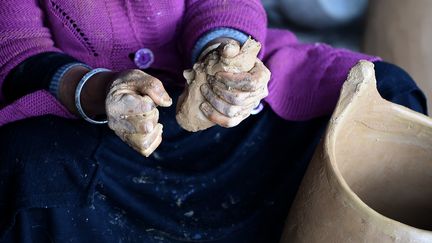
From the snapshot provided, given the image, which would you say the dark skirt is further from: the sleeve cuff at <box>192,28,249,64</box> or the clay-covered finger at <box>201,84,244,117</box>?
the clay-covered finger at <box>201,84,244,117</box>

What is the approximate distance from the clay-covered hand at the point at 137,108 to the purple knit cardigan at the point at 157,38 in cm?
22

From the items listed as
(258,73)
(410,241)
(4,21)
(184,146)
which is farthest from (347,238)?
(4,21)

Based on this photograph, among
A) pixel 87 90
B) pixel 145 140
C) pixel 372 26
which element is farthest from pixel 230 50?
pixel 372 26

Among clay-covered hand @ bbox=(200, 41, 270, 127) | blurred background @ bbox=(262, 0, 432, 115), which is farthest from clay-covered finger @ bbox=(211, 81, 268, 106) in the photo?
blurred background @ bbox=(262, 0, 432, 115)

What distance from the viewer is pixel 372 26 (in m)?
1.52

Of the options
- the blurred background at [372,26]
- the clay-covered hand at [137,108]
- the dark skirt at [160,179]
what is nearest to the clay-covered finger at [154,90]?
the clay-covered hand at [137,108]

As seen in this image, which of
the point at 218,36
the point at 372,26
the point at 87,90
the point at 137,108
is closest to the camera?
the point at 137,108

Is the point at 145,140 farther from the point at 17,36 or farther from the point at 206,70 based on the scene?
the point at 17,36

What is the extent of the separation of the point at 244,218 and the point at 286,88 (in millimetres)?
243

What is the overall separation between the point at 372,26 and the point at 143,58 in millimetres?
752

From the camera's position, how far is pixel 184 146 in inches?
38.4

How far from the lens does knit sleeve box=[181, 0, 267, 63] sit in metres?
0.97

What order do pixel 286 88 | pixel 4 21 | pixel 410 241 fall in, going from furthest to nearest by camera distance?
1. pixel 286 88
2. pixel 4 21
3. pixel 410 241

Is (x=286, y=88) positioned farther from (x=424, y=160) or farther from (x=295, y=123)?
(x=424, y=160)
